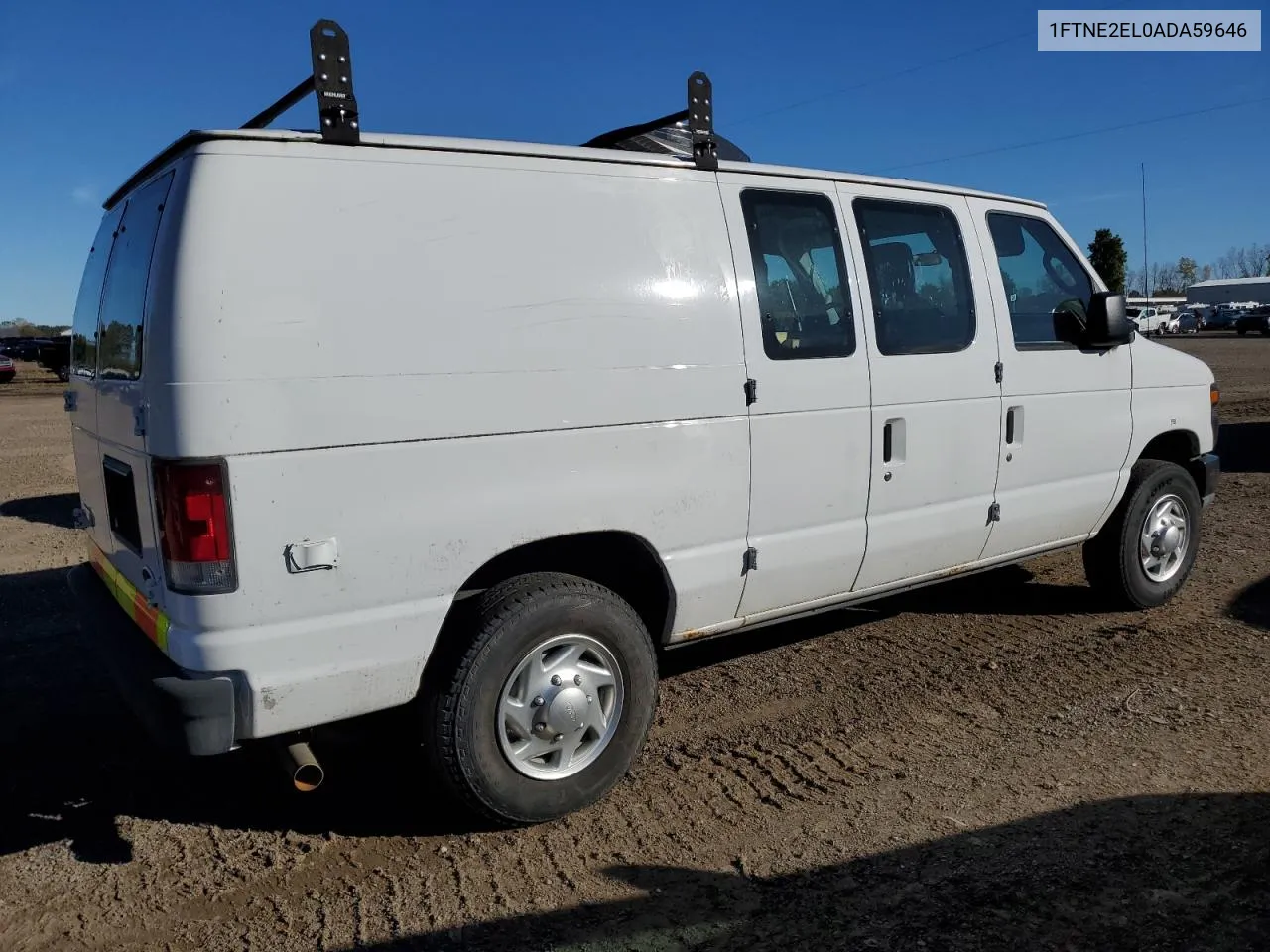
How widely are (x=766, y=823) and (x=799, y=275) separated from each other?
6.97 feet

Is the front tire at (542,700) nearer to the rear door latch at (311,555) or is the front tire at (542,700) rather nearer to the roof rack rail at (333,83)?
the rear door latch at (311,555)

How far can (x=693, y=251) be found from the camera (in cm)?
381

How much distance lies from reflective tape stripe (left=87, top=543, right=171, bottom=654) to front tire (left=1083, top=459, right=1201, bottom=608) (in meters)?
4.80

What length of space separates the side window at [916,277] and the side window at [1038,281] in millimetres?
346

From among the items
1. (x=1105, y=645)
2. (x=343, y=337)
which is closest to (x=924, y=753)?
(x=1105, y=645)

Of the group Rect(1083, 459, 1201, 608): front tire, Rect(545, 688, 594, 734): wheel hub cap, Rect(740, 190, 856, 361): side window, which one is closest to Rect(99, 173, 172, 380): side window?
Rect(545, 688, 594, 734): wheel hub cap

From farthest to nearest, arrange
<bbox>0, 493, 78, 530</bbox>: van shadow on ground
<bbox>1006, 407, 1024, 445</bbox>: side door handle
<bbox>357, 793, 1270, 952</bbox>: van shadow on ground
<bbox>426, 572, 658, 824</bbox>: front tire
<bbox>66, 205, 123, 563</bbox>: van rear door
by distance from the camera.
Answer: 1. <bbox>0, 493, 78, 530</bbox>: van shadow on ground
2. <bbox>1006, 407, 1024, 445</bbox>: side door handle
3. <bbox>66, 205, 123, 563</bbox>: van rear door
4. <bbox>426, 572, 658, 824</bbox>: front tire
5. <bbox>357, 793, 1270, 952</bbox>: van shadow on ground

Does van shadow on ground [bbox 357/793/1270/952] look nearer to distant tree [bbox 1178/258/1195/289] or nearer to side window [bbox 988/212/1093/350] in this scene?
side window [bbox 988/212/1093/350]

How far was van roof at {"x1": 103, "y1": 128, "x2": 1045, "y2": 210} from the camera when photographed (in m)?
3.03

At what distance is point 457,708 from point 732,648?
7.87ft

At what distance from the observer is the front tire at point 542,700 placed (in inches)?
130

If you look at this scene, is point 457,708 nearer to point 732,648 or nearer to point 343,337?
point 343,337

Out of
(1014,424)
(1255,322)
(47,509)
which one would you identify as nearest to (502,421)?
(1014,424)

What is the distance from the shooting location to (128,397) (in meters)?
3.20
